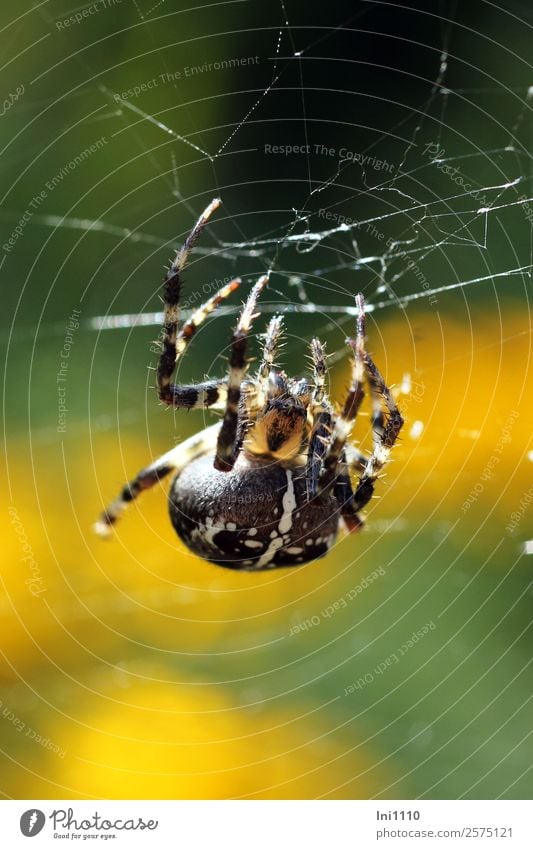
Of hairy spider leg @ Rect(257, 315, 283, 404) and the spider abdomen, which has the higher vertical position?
hairy spider leg @ Rect(257, 315, 283, 404)

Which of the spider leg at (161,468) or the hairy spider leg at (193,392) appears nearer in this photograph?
the hairy spider leg at (193,392)

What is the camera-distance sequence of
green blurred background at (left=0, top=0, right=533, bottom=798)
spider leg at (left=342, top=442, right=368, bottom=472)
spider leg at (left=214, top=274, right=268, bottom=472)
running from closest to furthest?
spider leg at (left=214, top=274, right=268, bottom=472), spider leg at (left=342, top=442, right=368, bottom=472), green blurred background at (left=0, top=0, right=533, bottom=798)

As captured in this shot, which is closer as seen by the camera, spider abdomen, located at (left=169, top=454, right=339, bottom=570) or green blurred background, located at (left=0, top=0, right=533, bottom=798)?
spider abdomen, located at (left=169, top=454, right=339, bottom=570)

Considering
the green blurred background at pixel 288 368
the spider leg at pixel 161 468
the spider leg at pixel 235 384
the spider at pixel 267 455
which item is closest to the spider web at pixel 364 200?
the green blurred background at pixel 288 368

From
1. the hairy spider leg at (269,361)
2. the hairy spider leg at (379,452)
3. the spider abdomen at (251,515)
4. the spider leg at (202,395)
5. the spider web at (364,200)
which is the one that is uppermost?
the spider web at (364,200)

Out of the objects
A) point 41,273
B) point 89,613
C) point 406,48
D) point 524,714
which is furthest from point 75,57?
point 524,714

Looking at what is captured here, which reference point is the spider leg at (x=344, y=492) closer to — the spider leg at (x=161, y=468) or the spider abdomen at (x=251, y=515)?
the spider abdomen at (x=251, y=515)

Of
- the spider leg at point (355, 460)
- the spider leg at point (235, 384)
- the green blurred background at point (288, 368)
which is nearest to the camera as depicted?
the spider leg at point (235, 384)

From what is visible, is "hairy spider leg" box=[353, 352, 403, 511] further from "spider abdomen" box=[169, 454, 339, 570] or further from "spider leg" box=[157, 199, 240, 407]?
"spider leg" box=[157, 199, 240, 407]

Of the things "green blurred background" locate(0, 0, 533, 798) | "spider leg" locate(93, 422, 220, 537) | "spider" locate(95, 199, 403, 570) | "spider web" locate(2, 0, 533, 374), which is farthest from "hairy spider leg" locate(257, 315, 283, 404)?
"spider web" locate(2, 0, 533, 374)
